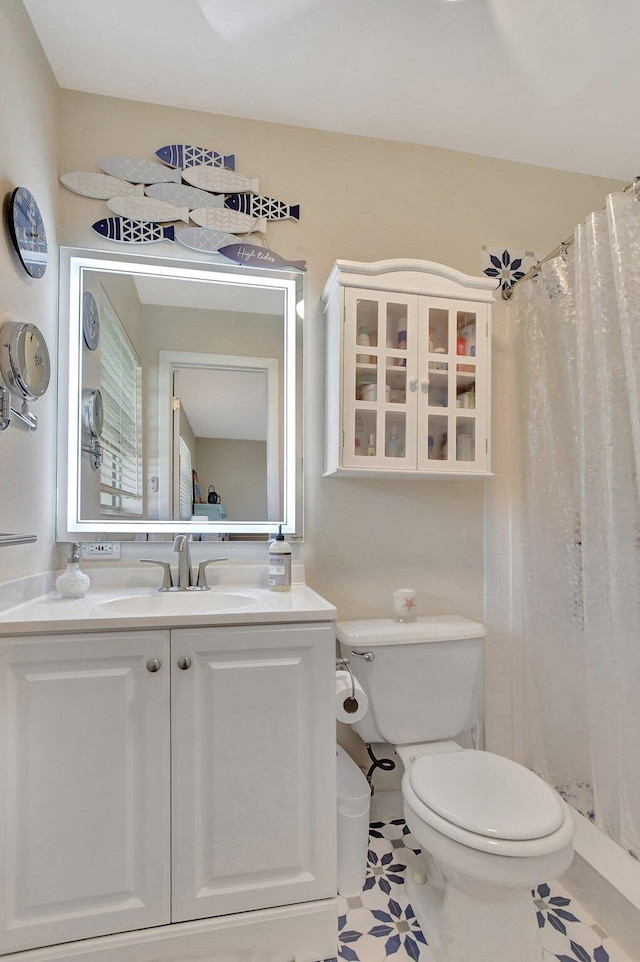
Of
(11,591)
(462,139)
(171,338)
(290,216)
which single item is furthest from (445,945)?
(462,139)

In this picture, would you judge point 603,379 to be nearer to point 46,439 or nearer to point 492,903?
point 492,903

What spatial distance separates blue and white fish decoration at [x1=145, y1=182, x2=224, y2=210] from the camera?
1.71 m

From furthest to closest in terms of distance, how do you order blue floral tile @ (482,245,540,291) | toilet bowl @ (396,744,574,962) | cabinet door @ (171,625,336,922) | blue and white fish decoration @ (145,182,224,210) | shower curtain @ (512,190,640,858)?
1. blue floral tile @ (482,245,540,291)
2. blue and white fish decoration @ (145,182,224,210)
3. shower curtain @ (512,190,640,858)
4. cabinet door @ (171,625,336,922)
5. toilet bowl @ (396,744,574,962)

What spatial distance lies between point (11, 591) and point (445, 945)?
4.49 ft

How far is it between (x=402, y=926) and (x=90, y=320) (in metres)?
2.02

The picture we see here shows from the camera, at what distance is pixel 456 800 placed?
1215 millimetres

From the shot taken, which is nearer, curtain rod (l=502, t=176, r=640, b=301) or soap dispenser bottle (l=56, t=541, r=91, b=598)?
soap dispenser bottle (l=56, t=541, r=91, b=598)

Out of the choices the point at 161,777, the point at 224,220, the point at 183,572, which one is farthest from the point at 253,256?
the point at 161,777

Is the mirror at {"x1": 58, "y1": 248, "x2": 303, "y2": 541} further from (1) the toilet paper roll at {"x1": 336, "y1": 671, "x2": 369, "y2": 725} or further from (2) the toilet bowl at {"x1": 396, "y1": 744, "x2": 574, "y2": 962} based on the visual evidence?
(2) the toilet bowl at {"x1": 396, "y1": 744, "x2": 574, "y2": 962}

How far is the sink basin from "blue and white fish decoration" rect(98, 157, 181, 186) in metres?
1.38

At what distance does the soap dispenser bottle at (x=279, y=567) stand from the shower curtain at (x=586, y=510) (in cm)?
91

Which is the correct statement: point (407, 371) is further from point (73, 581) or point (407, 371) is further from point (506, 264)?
point (73, 581)

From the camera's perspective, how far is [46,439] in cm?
156

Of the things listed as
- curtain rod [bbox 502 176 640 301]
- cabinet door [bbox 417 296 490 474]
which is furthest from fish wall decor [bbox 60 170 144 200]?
curtain rod [bbox 502 176 640 301]
